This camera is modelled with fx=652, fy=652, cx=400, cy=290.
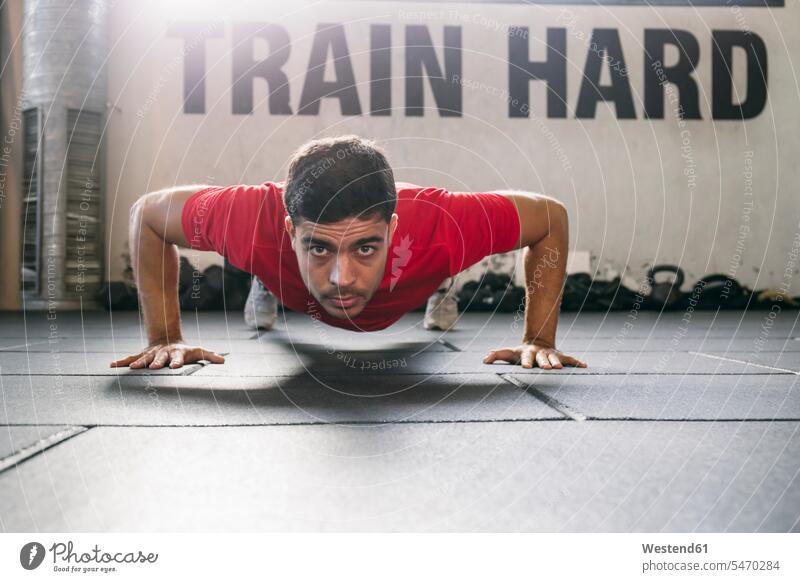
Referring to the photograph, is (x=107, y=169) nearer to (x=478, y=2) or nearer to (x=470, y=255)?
(x=478, y=2)

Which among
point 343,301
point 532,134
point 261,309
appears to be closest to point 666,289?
Result: point 532,134

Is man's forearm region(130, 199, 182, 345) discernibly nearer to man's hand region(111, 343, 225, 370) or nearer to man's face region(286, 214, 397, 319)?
man's hand region(111, 343, 225, 370)

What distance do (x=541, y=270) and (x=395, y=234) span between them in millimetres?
339

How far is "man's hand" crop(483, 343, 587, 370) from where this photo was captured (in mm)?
1308

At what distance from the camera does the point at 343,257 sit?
1106 mm

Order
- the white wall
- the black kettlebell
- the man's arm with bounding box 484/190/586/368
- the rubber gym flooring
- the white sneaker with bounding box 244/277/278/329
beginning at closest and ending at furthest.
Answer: the rubber gym flooring, the man's arm with bounding box 484/190/586/368, the white sneaker with bounding box 244/277/278/329, the black kettlebell, the white wall

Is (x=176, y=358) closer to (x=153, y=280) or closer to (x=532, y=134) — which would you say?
(x=153, y=280)

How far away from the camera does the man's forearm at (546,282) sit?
4.53ft

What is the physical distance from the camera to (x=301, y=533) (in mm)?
508

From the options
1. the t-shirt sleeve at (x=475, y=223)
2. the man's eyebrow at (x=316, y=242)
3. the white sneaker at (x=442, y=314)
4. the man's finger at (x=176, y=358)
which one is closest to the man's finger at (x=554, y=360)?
the t-shirt sleeve at (x=475, y=223)

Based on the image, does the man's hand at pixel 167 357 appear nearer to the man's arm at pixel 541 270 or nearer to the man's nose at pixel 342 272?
the man's nose at pixel 342 272

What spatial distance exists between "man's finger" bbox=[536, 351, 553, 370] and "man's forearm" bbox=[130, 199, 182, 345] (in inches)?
29.1

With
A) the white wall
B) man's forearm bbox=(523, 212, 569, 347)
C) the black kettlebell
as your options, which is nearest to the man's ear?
man's forearm bbox=(523, 212, 569, 347)

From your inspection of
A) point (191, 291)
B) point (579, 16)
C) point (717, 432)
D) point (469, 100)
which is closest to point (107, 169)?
point (191, 291)
